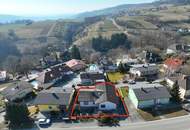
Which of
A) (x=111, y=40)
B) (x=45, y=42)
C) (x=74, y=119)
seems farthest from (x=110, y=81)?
(x=45, y=42)

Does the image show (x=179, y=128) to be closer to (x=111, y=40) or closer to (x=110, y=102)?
(x=110, y=102)

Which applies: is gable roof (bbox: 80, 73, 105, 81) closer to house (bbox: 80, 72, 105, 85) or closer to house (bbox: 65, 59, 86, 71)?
house (bbox: 80, 72, 105, 85)

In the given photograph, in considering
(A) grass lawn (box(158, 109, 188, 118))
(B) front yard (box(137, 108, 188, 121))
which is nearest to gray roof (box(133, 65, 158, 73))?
(B) front yard (box(137, 108, 188, 121))

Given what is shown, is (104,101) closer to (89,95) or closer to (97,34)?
(89,95)

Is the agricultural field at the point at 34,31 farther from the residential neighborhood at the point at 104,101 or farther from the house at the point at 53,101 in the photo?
the house at the point at 53,101

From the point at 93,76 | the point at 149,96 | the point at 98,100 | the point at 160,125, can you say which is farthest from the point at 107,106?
the point at 93,76

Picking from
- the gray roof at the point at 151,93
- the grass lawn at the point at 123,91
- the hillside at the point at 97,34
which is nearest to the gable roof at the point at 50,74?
the grass lawn at the point at 123,91
